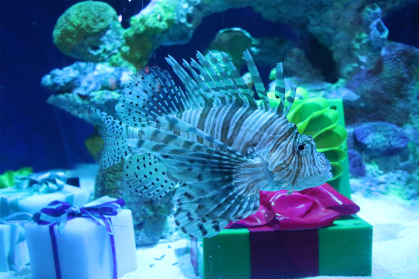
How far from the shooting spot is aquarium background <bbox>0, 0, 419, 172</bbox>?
7.27 feet

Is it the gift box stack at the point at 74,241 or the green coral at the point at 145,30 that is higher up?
the green coral at the point at 145,30

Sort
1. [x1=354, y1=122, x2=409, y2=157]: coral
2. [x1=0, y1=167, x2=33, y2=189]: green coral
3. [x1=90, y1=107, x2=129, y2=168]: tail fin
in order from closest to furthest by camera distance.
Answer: [x1=90, y1=107, x2=129, y2=168]: tail fin < [x1=0, y1=167, x2=33, y2=189]: green coral < [x1=354, y1=122, x2=409, y2=157]: coral

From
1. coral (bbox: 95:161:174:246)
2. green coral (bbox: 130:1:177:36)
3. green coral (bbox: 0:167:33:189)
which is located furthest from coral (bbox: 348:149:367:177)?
green coral (bbox: 0:167:33:189)

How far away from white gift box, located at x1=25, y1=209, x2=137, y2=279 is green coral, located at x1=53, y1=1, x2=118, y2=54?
163cm

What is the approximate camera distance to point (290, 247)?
197 cm

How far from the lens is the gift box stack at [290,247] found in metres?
1.95

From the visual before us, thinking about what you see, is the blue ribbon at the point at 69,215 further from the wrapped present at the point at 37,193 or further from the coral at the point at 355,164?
the coral at the point at 355,164

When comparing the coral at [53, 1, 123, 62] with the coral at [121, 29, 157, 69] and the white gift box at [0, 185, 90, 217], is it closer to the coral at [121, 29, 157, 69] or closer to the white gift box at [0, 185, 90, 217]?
the coral at [121, 29, 157, 69]

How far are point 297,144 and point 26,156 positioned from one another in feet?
7.76

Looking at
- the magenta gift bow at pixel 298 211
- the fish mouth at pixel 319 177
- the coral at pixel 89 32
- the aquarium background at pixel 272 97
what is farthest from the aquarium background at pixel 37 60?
the fish mouth at pixel 319 177

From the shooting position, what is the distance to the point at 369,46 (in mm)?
3461

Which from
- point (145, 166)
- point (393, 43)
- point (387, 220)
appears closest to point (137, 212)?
point (145, 166)

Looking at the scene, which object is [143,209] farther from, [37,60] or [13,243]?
[37,60]

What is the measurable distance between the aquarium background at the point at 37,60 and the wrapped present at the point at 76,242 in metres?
0.37
